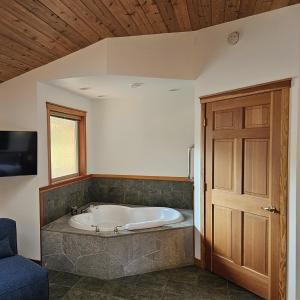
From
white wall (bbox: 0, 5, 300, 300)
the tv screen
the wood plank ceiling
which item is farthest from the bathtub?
the wood plank ceiling

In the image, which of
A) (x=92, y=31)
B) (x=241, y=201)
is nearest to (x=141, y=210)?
(x=241, y=201)

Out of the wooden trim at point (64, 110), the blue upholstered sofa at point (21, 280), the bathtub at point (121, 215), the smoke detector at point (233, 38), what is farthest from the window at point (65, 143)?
the smoke detector at point (233, 38)

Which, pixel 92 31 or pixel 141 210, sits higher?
pixel 92 31

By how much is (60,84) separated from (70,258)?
2.25 m

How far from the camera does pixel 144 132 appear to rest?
451 centimetres

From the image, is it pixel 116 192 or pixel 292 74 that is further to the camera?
pixel 116 192

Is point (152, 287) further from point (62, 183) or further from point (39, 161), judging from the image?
point (39, 161)

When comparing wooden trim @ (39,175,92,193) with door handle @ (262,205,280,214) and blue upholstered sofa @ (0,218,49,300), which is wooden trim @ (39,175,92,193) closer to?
blue upholstered sofa @ (0,218,49,300)

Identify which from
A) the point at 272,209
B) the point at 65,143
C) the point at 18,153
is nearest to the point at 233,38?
the point at 272,209

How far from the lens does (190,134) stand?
167 inches

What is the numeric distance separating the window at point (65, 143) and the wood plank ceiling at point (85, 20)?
850 mm

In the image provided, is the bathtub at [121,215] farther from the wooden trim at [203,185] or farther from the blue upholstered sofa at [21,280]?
the blue upholstered sofa at [21,280]

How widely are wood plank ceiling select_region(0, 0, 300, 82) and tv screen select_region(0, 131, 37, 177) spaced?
792 millimetres

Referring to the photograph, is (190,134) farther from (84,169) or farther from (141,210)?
(84,169)
